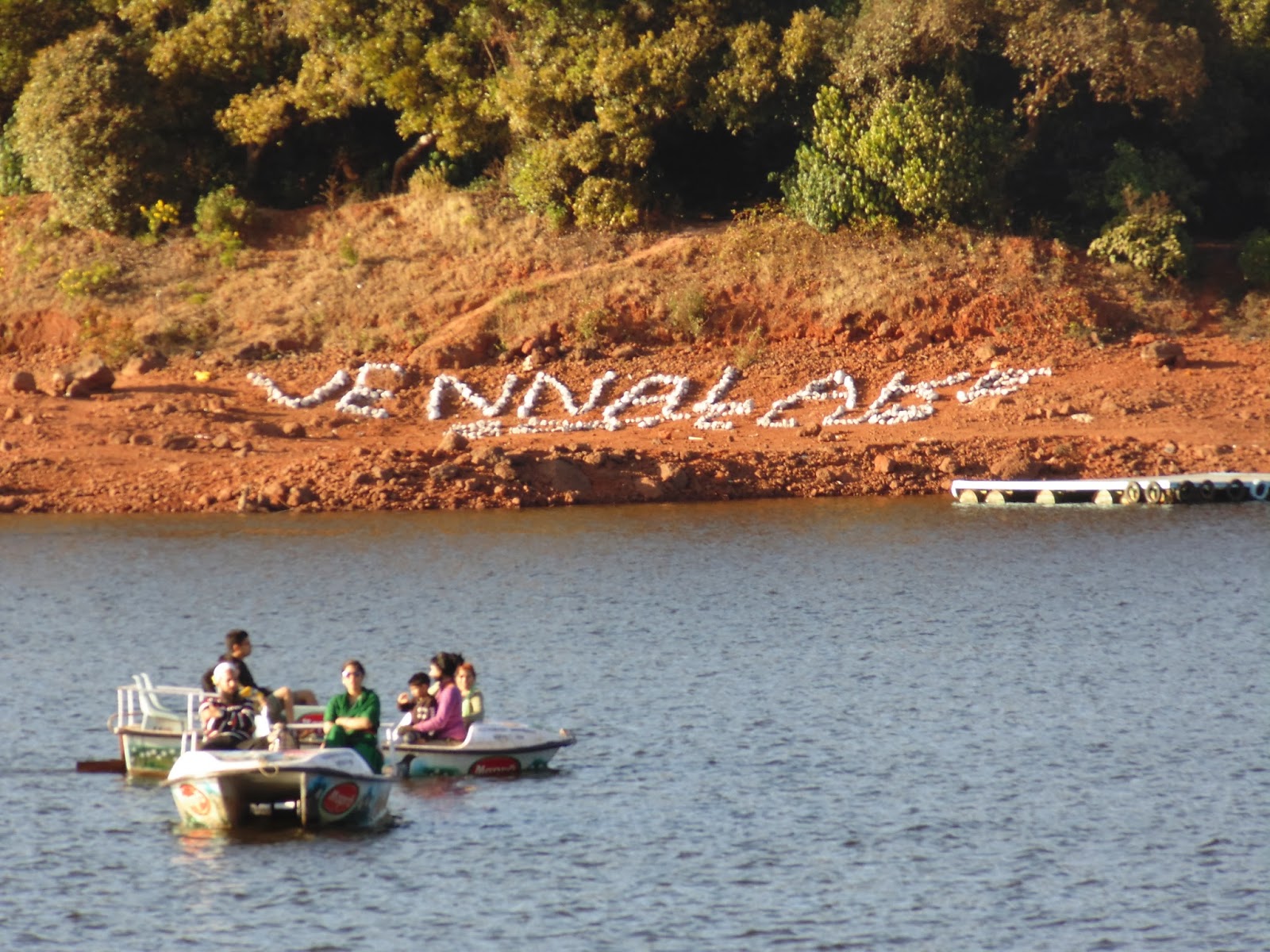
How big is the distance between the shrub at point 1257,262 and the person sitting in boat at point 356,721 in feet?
102

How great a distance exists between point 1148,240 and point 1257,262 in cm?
257

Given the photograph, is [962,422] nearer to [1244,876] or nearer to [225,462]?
[225,462]

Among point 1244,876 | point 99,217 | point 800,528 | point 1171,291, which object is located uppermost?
point 99,217

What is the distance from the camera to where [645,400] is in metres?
41.0

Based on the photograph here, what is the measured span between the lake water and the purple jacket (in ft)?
1.80

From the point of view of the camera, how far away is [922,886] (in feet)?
52.0

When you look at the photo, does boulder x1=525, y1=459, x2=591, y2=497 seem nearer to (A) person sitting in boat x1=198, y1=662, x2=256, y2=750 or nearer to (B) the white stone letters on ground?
(B) the white stone letters on ground

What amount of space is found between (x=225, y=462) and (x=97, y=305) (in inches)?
381

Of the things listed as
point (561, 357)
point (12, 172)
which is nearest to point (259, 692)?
point (561, 357)

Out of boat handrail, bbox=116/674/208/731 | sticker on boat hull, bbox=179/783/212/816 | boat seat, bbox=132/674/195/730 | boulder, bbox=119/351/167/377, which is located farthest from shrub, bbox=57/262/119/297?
sticker on boat hull, bbox=179/783/212/816

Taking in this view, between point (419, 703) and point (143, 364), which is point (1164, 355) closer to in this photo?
point (143, 364)

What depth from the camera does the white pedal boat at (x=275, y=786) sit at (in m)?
16.9

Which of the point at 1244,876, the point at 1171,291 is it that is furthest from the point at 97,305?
the point at 1244,876

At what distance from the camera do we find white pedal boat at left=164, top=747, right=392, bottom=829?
1692 cm
